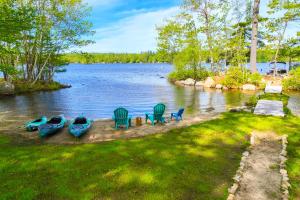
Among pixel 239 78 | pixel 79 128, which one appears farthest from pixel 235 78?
pixel 79 128

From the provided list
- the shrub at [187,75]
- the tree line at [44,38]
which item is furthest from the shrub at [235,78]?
the tree line at [44,38]

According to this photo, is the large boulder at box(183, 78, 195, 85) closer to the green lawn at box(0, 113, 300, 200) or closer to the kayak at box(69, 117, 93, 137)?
the kayak at box(69, 117, 93, 137)

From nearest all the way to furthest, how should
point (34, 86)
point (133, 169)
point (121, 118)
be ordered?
point (133, 169)
point (121, 118)
point (34, 86)

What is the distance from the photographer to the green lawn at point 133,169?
7.63 m

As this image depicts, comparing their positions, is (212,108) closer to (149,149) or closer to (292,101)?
(292,101)

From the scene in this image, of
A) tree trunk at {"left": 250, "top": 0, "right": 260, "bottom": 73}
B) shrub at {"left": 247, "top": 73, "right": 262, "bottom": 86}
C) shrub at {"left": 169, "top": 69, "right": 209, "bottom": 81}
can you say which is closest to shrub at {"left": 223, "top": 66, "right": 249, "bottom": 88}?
shrub at {"left": 247, "top": 73, "right": 262, "bottom": 86}

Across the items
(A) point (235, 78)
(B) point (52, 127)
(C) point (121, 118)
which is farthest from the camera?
(A) point (235, 78)

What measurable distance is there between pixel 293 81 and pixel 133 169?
36075 mm

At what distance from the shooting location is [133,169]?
29.5 feet

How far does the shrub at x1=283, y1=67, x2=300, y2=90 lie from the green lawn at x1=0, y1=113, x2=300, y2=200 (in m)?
27.7

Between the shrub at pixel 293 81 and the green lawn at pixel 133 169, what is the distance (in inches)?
1091

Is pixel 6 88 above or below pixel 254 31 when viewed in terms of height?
below

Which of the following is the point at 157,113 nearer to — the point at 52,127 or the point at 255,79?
the point at 52,127

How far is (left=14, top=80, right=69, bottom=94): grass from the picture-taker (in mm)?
40594
